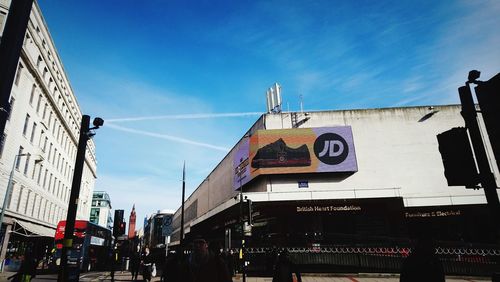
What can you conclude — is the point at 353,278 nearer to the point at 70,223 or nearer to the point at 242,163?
the point at 70,223

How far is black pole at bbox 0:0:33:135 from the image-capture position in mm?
2945

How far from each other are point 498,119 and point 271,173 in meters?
23.2

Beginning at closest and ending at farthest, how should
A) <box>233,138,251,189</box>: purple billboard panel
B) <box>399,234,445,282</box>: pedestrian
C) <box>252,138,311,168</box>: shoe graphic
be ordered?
<box>399,234,445,282</box>: pedestrian, <box>252,138,311,168</box>: shoe graphic, <box>233,138,251,189</box>: purple billboard panel

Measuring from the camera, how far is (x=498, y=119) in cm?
256

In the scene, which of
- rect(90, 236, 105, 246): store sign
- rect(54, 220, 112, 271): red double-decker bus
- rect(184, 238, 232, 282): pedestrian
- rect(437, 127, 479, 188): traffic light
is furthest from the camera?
rect(90, 236, 105, 246): store sign

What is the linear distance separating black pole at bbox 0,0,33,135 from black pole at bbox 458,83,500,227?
442 cm

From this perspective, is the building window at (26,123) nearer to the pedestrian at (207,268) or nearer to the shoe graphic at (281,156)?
the shoe graphic at (281,156)

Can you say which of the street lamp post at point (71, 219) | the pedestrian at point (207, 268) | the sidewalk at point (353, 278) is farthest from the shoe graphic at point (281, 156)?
→ the pedestrian at point (207, 268)

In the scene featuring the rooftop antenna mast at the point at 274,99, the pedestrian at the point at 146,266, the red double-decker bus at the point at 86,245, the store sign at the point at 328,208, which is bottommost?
the pedestrian at the point at 146,266

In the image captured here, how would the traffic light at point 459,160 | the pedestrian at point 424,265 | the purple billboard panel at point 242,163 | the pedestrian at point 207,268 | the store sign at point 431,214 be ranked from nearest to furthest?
1. the traffic light at point 459,160
2. the pedestrian at point 424,265
3. the pedestrian at point 207,268
4. the store sign at point 431,214
5. the purple billboard panel at point 242,163

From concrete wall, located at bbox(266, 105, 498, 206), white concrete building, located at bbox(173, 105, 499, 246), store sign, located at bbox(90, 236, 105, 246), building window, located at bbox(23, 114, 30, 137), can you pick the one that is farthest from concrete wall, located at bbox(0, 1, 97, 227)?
concrete wall, located at bbox(266, 105, 498, 206)

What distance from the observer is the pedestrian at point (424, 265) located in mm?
4141

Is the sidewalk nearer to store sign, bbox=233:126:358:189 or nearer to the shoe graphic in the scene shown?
store sign, bbox=233:126:358:189

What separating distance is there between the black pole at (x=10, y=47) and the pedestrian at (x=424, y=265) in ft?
15.7
